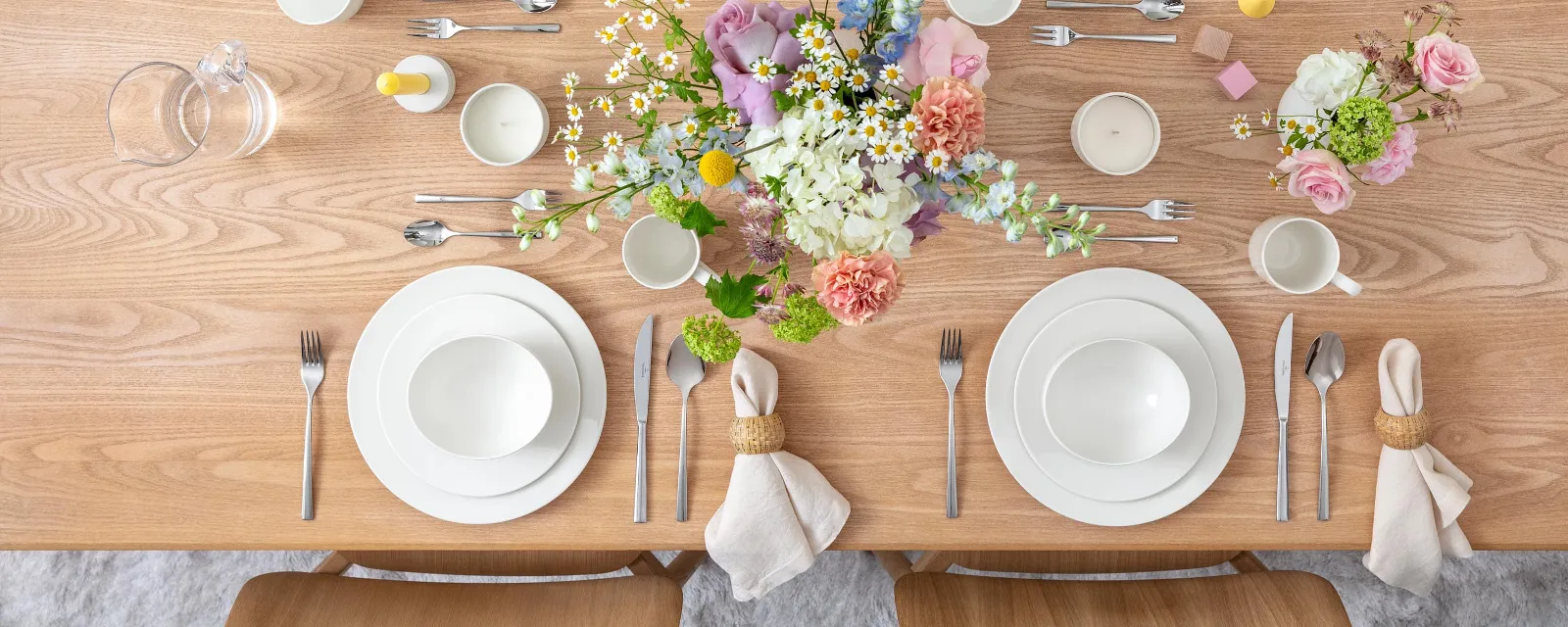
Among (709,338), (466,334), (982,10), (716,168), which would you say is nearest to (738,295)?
(709,338)

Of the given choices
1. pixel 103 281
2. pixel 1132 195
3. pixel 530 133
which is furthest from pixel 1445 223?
pixel 103 281

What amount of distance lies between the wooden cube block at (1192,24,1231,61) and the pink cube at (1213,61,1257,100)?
3 centimetres

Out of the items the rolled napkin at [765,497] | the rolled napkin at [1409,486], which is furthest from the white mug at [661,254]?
the rolled napkin at [1409,486]

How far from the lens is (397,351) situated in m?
1.14

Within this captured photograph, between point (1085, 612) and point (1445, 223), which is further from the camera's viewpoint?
point (1085, 612)

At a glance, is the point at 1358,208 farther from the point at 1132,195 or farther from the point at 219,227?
the point at 219,227

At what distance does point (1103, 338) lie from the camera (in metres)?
1.12

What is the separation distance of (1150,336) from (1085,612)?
49cm

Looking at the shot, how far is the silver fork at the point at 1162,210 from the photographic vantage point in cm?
112

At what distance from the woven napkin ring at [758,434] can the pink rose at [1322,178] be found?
2.42 ft

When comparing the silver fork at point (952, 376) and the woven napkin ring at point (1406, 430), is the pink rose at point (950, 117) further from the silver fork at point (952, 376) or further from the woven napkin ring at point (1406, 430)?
the woven napkin ring at point (1406, 430)

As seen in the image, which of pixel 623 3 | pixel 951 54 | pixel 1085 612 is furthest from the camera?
pixel 1085 612

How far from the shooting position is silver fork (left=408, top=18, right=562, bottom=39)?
1.14 m

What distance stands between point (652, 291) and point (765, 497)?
1.11 feet
